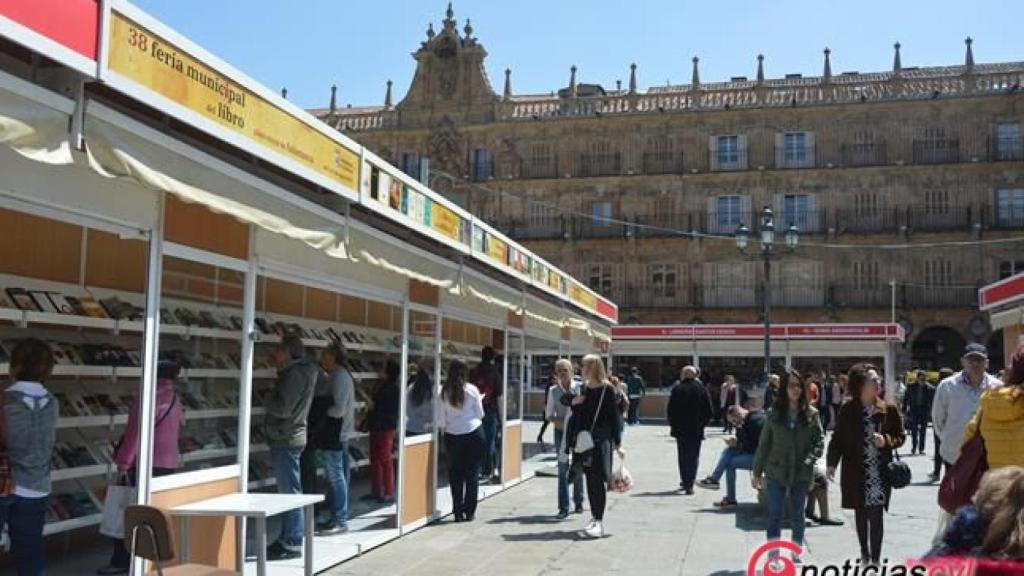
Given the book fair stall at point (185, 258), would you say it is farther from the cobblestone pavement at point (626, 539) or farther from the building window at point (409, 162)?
the building window at point (409, 162)

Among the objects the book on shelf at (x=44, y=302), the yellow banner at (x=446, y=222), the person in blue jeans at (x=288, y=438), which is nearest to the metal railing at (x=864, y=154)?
the yellow banner at (x=446, y=222)

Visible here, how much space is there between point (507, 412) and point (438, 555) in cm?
555

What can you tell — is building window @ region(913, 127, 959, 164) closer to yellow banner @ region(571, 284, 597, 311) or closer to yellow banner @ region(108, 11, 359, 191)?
yellow banner @ region(571, 284, 597, 311)

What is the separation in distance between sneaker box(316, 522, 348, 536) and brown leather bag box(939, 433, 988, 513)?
18.6ft

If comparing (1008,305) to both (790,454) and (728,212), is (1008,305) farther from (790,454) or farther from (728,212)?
(728,212)

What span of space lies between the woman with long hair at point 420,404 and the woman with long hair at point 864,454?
15.7 ft

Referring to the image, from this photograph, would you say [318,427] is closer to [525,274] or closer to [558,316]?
[525,274]

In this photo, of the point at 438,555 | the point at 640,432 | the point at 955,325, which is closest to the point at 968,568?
the point at 438,555

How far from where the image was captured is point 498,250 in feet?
42.8

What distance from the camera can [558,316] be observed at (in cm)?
1783

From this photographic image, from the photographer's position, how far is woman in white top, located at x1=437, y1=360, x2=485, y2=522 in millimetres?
10727

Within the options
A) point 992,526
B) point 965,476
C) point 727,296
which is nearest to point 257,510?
point 965,476

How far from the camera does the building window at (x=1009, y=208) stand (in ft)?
149

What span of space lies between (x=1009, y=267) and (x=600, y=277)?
1849 cm
